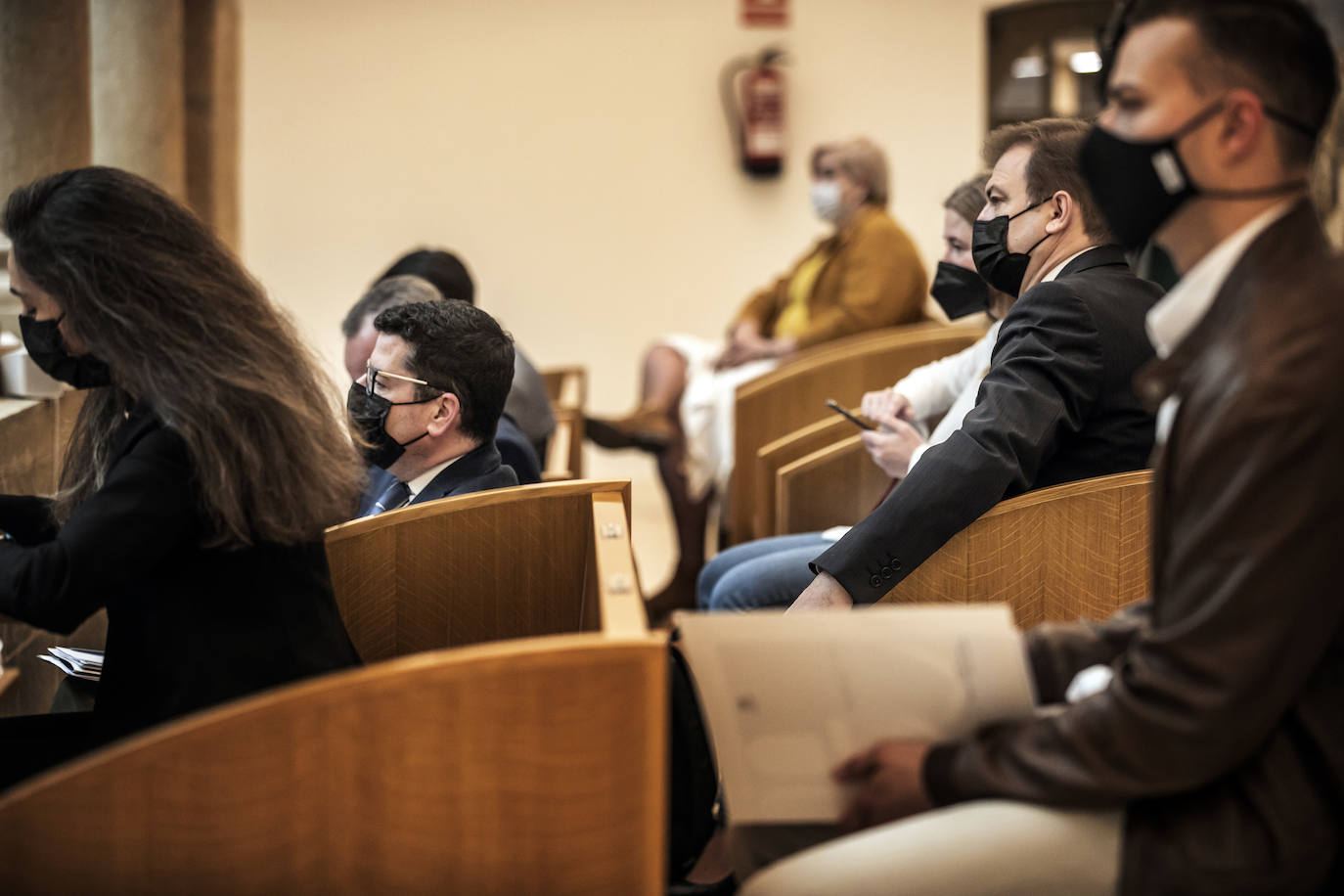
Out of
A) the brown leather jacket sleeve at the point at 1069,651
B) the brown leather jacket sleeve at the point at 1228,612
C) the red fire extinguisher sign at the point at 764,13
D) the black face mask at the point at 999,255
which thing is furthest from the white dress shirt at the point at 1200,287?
the red fire extinguisher sign at the point at 764,13

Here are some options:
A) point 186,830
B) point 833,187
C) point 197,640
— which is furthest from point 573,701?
point 833,187

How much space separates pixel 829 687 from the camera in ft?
4.64

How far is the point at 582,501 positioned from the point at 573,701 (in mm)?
772

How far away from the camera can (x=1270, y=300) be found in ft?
4.21

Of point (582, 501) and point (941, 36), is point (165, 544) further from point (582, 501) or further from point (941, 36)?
point (941, 36)

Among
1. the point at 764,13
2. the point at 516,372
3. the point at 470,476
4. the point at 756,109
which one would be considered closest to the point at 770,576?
the point at 470,476

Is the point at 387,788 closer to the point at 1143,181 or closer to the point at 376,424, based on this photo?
the point at 1143,181

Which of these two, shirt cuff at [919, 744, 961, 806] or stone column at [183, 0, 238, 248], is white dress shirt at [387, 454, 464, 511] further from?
stone column at [183, 0, 238, 248]

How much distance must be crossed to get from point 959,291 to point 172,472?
194 centimetres

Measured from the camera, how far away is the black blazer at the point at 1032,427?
6.93 feet

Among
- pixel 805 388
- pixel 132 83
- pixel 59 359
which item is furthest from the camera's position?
pixel 132 83

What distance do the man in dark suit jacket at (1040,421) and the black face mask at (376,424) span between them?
78 centimetres

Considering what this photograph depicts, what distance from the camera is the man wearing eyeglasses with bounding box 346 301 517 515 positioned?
235 centimetres

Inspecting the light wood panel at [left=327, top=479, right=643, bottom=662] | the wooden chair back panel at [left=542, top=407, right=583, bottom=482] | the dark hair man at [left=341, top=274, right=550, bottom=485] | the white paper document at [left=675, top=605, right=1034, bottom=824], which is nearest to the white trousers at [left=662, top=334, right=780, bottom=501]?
the wooden chair back panel at [left=542, top=407, right=583, bottom=482]
